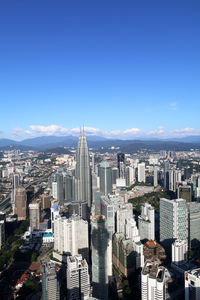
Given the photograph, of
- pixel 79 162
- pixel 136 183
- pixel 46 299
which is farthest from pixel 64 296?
pixel 136 183

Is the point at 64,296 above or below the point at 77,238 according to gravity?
below

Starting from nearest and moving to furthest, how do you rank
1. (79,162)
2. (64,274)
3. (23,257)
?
(64,274) → (23,257) → (79,162)

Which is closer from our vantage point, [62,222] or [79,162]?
[62,222]

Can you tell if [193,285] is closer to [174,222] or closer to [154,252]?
[154,252]

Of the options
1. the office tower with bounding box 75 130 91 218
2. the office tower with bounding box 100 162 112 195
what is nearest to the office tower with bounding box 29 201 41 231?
the office tower with bounding box 75 130 91 218

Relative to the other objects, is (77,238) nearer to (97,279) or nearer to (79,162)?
(97,279)

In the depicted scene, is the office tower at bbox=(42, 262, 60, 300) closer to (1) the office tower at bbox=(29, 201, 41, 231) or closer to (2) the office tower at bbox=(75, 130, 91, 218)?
(1) the office tower at bbox=(29, 201, 41, 231)
